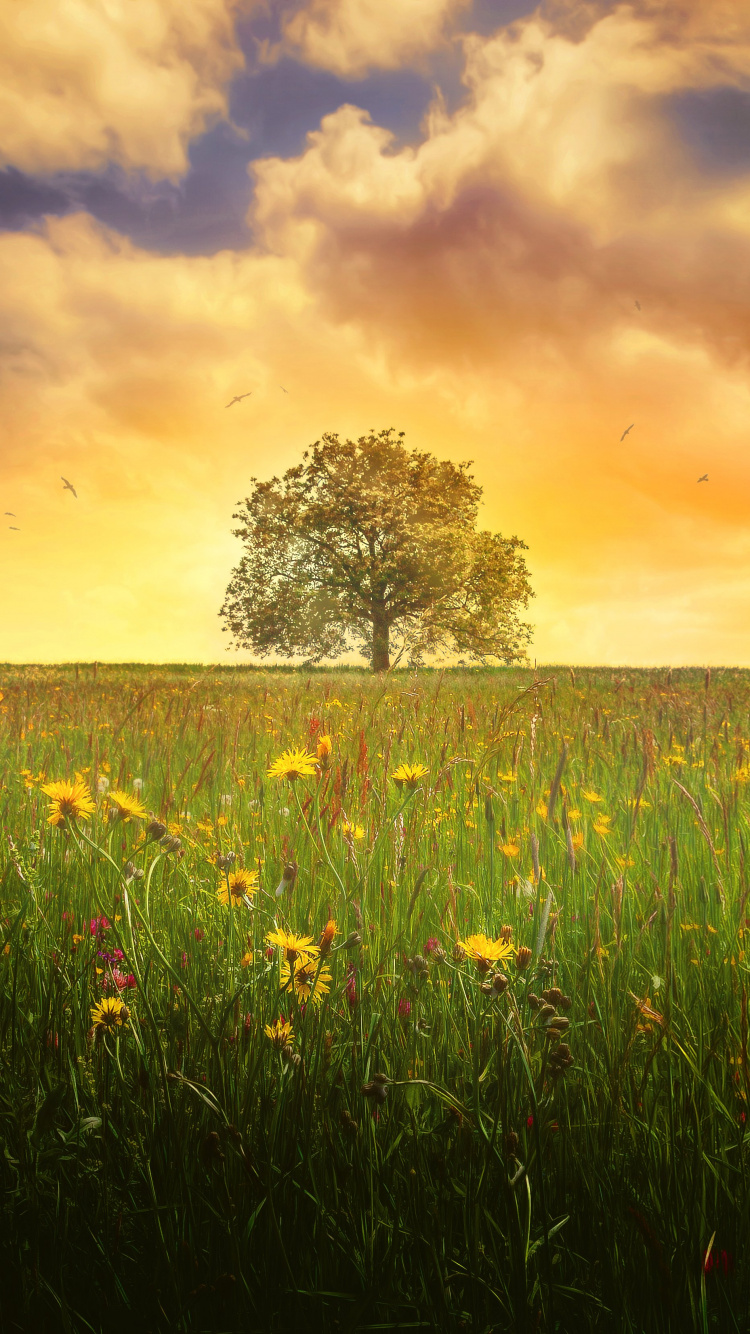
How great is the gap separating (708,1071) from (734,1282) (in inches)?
18.3

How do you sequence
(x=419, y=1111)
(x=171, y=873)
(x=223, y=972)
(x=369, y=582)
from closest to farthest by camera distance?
(x=419, y=1111) < (x=223, y=972) < (x=171, y=873) < (x=369, y=582)

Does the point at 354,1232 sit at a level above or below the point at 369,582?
below

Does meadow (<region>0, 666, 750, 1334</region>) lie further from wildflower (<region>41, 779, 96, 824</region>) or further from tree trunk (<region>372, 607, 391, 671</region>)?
tree trunk (<region>372, 607, 391, 671</region>)

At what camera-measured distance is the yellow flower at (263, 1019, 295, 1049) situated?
1324mm

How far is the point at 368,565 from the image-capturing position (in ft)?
91.5

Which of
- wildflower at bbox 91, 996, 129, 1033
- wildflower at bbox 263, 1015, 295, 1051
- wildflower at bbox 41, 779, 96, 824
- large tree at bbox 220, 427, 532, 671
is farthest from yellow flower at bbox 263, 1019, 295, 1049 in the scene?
large tree at bbox 220, 427, 532, 671

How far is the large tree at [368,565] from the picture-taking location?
27.7 meters

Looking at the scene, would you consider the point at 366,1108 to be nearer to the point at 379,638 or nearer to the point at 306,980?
the point at 306,980

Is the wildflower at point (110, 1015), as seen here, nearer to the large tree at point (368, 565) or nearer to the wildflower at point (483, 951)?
the wildflower at point (483, 951)

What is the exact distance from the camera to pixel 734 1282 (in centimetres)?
108

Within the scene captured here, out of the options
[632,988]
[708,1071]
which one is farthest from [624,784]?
[708,1071]

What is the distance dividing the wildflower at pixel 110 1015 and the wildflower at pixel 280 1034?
27cm

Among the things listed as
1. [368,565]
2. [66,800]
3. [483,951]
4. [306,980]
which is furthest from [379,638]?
[483,951]

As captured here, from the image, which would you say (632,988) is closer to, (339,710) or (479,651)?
(339,710)
